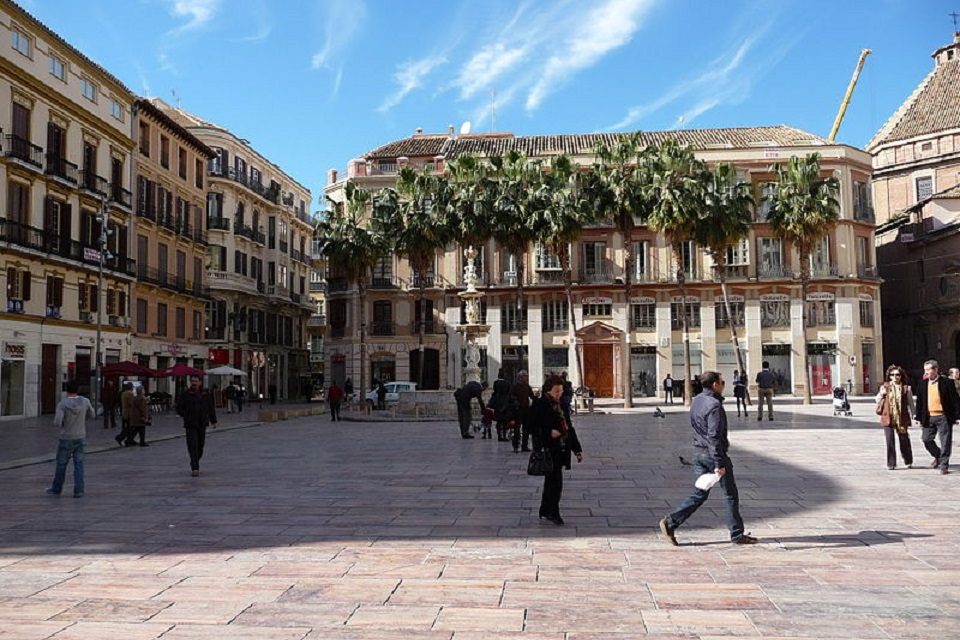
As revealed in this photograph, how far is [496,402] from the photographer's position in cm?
2008

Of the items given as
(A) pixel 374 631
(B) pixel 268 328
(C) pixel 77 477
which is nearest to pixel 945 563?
(A) pixel 374 631

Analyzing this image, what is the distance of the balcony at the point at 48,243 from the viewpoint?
106ft

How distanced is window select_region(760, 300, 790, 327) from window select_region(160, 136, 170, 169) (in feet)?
117

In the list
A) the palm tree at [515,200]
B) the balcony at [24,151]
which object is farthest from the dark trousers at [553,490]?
the balcony at [24,151]

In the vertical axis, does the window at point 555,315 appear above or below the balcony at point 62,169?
below

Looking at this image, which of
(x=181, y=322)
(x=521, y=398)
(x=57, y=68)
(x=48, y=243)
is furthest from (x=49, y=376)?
(x=521, y=398)

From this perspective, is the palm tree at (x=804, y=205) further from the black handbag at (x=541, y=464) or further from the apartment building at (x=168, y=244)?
the black handbag at (x=541, y=464)

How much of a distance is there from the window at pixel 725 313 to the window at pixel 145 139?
3371 centimetres

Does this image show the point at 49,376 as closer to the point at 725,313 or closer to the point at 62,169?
the point at 62,169

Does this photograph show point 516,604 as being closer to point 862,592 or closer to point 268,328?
point 862,592

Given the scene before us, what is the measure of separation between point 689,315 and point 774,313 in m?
5.09

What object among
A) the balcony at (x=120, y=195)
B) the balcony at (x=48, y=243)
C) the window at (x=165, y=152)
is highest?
the window at (x=165, y=152)

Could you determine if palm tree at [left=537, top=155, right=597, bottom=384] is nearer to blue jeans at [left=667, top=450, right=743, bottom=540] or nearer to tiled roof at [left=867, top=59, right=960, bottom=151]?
blue jeans at [left=667, top=450, right=743, bottom=540]

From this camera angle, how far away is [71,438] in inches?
478
